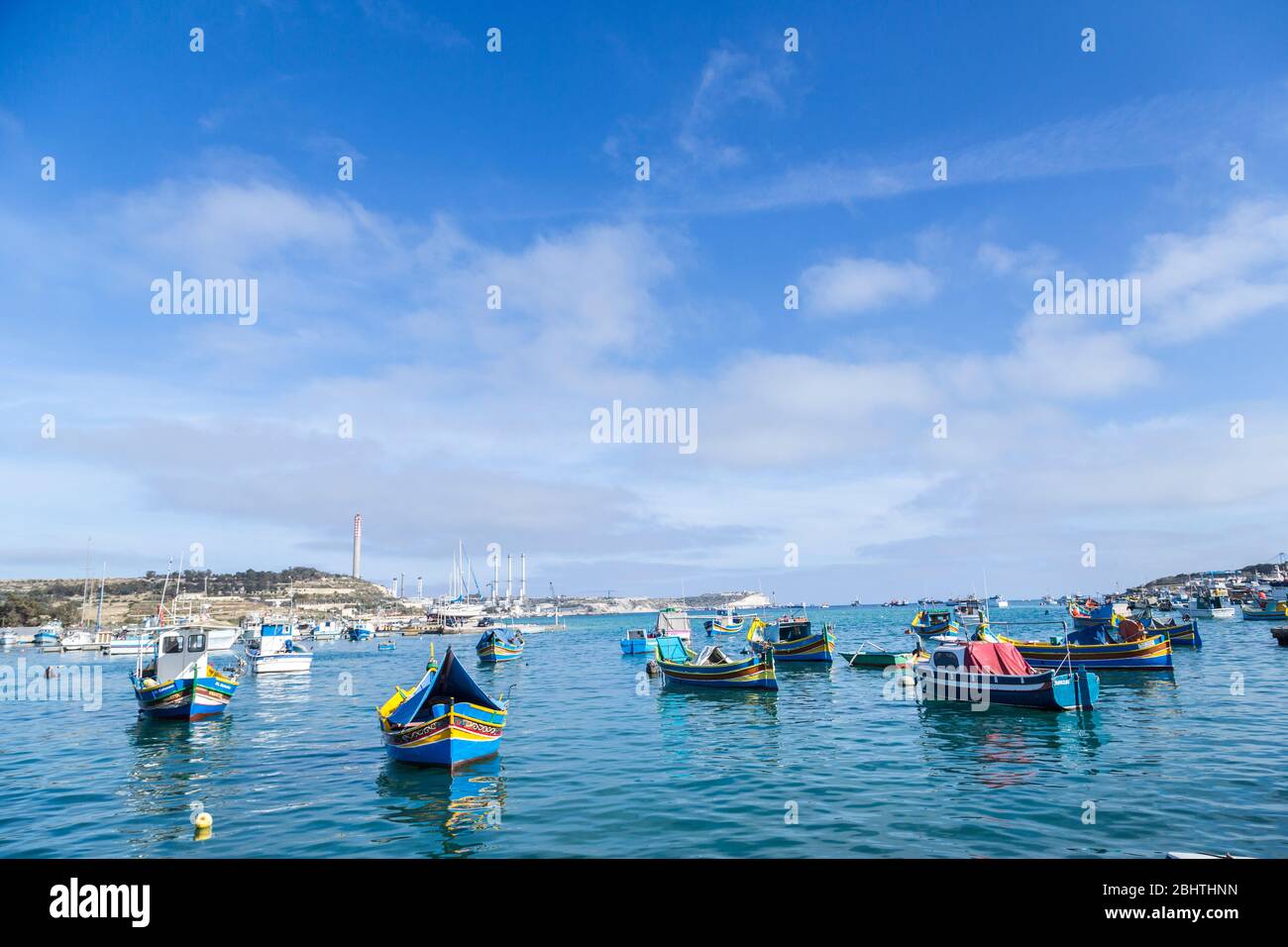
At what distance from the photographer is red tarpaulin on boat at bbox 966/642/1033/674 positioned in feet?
103

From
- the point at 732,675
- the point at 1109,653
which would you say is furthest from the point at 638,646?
the point at 1109,653

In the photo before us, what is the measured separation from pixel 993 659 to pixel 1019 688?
166 centimetres

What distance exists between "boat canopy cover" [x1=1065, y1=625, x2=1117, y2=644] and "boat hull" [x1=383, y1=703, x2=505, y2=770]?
42300mm

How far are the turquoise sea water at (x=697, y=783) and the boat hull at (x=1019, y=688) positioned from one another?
713 mm

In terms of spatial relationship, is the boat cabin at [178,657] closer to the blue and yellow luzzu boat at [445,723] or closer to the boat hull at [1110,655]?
the blue and yellow luzzu boat at [445,723]

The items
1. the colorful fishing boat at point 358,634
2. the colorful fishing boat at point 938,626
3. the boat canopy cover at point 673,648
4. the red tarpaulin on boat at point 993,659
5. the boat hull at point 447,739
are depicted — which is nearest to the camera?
the boat hull at point 447,739

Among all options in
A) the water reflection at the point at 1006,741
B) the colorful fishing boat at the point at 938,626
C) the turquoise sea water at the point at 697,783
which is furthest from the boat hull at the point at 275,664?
the colorful fishing boat at the point at 938,626

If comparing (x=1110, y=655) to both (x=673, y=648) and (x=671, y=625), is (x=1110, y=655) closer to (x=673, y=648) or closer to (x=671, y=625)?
(x=673, y=648)

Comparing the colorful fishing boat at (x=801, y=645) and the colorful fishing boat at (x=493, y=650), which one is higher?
the colorful fishing boat at (x=801, y=645)

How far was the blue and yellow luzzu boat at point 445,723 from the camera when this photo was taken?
2211cm
